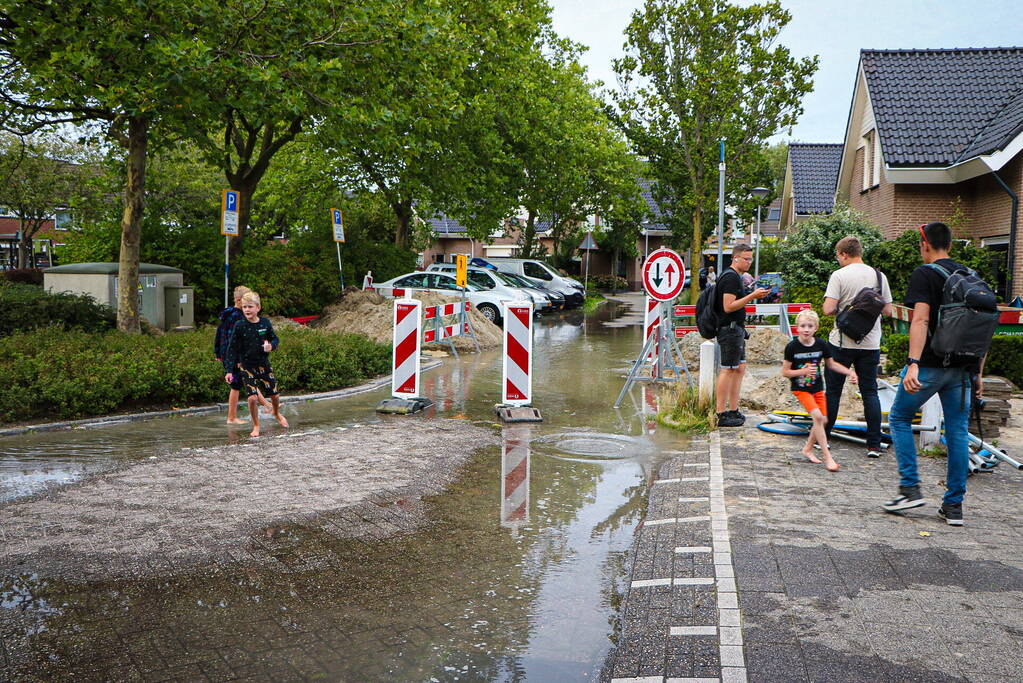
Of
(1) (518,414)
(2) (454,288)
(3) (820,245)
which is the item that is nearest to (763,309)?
(1) (518,414)

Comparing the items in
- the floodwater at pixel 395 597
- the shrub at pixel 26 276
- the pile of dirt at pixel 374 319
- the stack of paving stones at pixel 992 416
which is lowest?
the floodwater at pixel 395 597

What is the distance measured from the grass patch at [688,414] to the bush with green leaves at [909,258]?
951 centimetres

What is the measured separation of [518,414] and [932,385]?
4.93m

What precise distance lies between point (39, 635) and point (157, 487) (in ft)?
8.69

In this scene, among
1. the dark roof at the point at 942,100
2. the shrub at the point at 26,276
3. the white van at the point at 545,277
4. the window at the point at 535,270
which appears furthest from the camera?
the window at the point at 535,270

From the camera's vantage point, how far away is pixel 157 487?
668 centimetres

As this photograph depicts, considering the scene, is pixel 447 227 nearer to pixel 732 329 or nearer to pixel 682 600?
pixel 732 329

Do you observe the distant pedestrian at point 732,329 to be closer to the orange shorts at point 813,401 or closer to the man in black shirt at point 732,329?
the man in black shirt at point 732,329

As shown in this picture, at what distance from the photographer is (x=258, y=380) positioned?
9.20 m

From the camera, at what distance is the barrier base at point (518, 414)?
9.89 m

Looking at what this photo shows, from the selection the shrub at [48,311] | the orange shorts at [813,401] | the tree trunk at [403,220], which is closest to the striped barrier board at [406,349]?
the orange shorts at [813,401]

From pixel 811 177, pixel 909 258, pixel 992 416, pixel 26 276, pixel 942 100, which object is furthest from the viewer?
pixel 811 177

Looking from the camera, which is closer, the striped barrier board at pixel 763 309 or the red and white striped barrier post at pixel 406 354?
the red and white striped barrier post at pixel 406 354

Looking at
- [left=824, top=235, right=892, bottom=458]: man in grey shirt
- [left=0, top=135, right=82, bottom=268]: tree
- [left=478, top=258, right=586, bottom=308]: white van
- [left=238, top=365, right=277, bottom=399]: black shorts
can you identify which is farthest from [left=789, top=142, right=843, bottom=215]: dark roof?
[left=238, top=365, right=277, bottom=399]: black shorts
